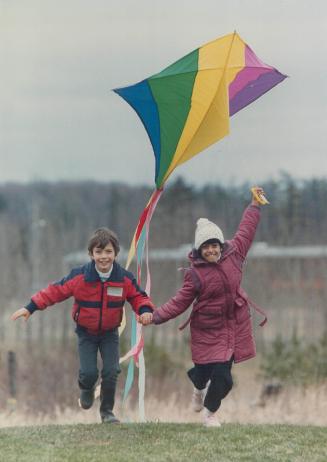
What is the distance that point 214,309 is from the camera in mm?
7406

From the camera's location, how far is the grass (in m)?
6.73

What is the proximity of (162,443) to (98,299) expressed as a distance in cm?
126

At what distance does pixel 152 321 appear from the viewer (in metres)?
7.56

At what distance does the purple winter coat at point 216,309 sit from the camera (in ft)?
24.3

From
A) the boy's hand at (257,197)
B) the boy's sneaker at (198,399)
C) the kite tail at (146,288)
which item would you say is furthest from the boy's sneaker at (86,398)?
the boy's hand at (257,197)

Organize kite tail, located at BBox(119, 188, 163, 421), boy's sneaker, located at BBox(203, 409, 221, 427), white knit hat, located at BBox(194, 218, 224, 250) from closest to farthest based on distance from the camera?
white knit hat, located at BBox(194, 218, 224, 250) < boy's sneaker, located at BBox(203, 409, 221, 427) < kite tail, located at BBox(119, 188, 163, 421)

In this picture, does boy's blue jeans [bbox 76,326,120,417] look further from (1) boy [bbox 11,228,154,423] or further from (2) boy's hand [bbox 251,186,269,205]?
(2) boy's hand [bbox 251,186,269,205]

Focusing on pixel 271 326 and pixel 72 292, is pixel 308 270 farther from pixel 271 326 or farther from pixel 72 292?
pixel 72 292

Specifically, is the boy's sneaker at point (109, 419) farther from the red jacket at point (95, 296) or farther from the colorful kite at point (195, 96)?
the red jacket at point (95, 296)

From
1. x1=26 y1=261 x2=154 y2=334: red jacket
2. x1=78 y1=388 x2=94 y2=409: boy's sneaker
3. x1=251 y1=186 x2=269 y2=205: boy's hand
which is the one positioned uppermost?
x1=251 y1=186 x2=269 y2=205: boy's hand

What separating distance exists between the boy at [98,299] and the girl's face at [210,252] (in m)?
0.64

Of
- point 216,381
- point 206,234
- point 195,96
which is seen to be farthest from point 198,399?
point 195,96

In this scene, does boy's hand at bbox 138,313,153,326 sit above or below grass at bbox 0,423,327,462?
above

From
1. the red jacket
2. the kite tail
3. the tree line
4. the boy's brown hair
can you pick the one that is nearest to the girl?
the red jacket
